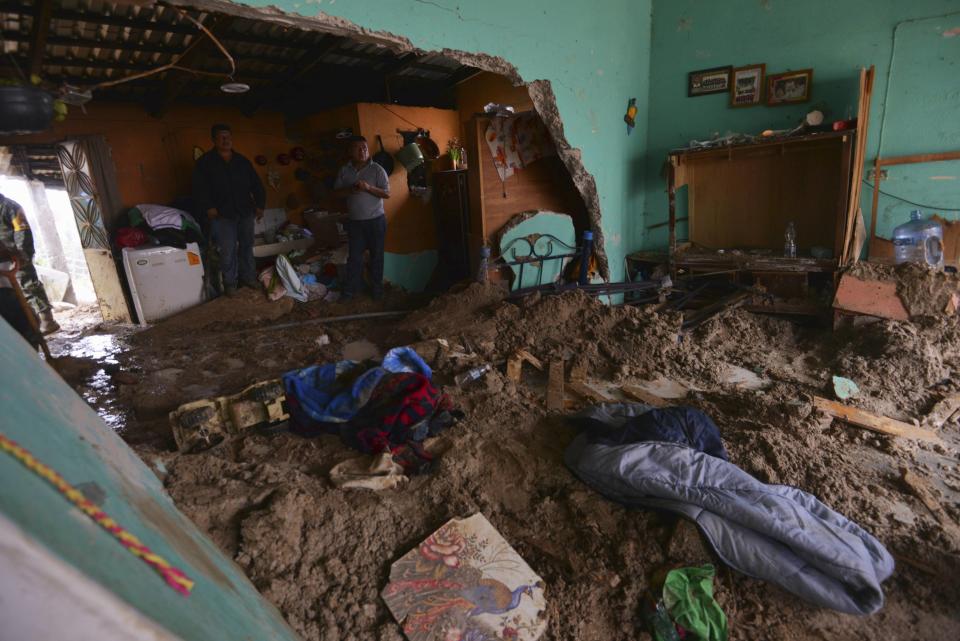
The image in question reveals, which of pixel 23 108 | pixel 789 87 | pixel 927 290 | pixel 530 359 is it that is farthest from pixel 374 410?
pixel 789 87

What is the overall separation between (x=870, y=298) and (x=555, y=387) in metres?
3.13

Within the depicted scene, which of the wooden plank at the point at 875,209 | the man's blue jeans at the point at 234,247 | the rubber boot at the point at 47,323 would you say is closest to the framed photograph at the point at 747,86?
the wooden plank at the point at 875,209

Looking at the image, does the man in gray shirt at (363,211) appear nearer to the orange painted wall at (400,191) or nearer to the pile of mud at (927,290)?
the orange painted wall at (400,191)

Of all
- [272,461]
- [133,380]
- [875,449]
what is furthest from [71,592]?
[133,380]

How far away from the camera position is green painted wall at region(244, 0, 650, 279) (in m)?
3.04

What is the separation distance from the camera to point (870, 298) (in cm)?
438

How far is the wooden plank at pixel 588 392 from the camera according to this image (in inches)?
136

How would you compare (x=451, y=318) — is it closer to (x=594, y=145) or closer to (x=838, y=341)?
(x=594, y=145)

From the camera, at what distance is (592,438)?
266 centimetres

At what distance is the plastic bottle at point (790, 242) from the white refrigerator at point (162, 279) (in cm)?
656

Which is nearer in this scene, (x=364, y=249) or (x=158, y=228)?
(x=158, y=228)

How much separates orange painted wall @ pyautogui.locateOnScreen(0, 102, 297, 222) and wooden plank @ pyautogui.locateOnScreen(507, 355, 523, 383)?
5.37 meters

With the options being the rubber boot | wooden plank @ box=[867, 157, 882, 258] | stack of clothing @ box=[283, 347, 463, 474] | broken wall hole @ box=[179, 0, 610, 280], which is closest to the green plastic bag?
stack of clothing @ box=[283, 347, 463, 474]

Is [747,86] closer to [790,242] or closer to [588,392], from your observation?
[790,242]
